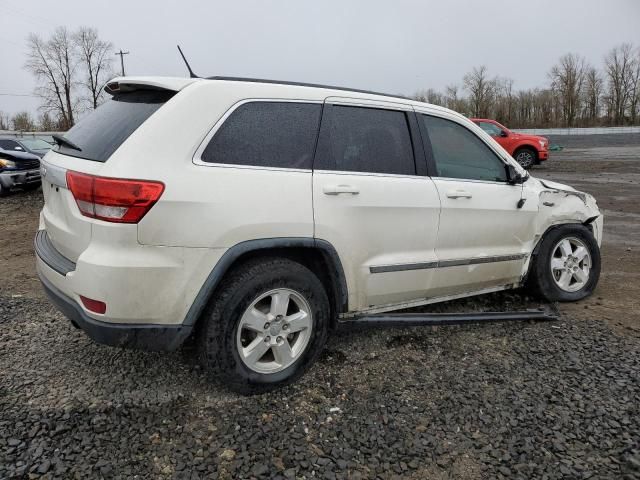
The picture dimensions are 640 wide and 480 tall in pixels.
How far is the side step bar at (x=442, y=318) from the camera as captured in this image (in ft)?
10.6

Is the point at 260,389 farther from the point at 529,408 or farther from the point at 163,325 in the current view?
the point at 529,408

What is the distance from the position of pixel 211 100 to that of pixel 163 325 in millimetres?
1223

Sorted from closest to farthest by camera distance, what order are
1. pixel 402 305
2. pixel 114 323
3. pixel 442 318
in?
pixel 114 323
pixel 402 305
pixel 442 318

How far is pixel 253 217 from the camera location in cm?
262

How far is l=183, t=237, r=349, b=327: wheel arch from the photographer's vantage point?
2562 mm

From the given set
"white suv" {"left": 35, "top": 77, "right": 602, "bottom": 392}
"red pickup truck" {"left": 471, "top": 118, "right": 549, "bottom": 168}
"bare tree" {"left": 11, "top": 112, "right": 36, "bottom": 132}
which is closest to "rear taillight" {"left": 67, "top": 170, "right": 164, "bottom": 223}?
"white suv" {"left": 35, "top": 77, "right": 602, "bottom": 392}

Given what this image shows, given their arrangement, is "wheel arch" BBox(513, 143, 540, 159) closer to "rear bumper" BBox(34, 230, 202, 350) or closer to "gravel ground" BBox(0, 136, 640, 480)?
"gravel ground" BBox(0, 136, 640, 480)

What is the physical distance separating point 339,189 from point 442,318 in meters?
1.39

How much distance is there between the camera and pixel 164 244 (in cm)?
243

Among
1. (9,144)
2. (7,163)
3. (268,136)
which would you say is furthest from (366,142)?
(9,144)

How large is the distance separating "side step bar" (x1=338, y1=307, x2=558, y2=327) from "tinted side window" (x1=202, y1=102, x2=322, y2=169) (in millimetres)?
1102

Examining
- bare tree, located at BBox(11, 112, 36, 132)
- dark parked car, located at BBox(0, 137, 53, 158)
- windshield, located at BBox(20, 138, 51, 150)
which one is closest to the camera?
dark parked car, located at BBox(0, 137, 53, 158)

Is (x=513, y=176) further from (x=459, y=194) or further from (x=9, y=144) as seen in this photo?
(x=9, y=144)

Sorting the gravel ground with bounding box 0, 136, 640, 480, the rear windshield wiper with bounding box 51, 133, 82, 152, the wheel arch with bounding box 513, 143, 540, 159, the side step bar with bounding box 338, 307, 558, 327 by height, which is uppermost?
the wheel arch with bounding box 513, 143, 540, 159
